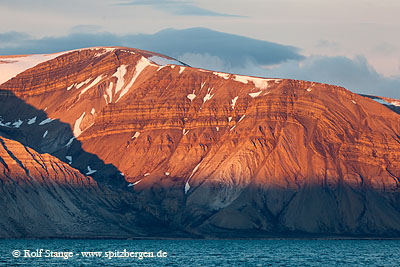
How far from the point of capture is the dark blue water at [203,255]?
4633 inches

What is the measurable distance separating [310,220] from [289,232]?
18.2 feet

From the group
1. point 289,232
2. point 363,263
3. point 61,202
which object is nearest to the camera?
point 363,263

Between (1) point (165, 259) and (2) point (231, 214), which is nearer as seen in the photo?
(1) point (165, 259)

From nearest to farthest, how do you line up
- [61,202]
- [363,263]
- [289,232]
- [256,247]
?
[363,263] < [256,247] < [61,202] < [289,232]

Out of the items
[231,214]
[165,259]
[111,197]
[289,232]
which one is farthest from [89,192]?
[165,259]

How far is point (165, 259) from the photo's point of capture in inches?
4911

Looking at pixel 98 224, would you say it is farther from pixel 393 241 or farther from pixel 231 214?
pixel 393 241

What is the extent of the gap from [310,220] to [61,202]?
5237cm

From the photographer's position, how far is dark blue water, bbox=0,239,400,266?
117675 millimetres

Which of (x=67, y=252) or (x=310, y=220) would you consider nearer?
(x=67, y=252)

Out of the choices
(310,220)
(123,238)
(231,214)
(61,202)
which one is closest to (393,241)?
(310,220)

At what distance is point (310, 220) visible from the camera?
649 ft

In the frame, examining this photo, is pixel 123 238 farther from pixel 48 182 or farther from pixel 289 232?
pixel 289 232

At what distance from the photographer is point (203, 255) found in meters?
136
